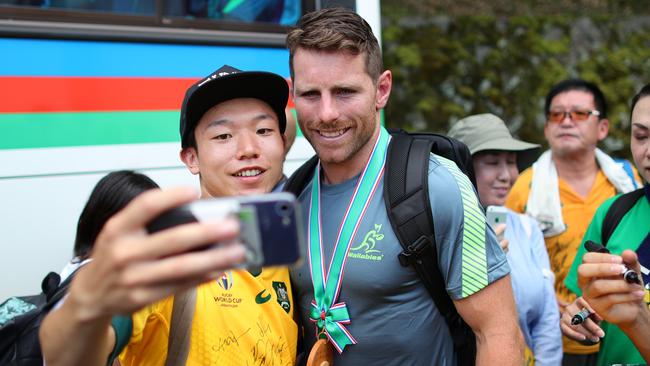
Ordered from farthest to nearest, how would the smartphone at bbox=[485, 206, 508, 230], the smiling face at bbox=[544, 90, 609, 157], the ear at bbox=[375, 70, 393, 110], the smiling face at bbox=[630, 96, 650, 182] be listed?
the smiling face at bbox=[544, 90, 609, 157]
the smartphone at bbox=[485, 206, 508, 230]
the smiling face at bbox=[630, 96, 650, 182]
the ear at bbox=[375, 70, 393, 110]

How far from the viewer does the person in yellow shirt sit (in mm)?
1834

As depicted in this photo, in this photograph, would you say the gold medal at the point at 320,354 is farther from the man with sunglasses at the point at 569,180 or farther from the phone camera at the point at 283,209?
the man with sunglasses at the point at 569,180

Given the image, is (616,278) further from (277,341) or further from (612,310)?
(277,341)

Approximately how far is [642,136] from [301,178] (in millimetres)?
1490

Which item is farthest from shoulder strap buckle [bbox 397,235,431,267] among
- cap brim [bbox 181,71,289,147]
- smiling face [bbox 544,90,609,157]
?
smiling face [bbox 544,90,609,157]

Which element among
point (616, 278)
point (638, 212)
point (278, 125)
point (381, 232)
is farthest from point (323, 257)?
point (638, 212)

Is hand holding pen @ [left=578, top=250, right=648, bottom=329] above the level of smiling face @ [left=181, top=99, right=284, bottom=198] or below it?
below

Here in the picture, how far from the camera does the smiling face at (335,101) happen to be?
2414mm

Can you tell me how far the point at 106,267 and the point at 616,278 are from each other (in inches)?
71.6

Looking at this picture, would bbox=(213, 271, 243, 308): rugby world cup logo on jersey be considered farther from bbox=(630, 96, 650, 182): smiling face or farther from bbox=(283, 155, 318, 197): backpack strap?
bbox=(630, 96, 650, 182): smiling face

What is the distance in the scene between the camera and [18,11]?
3.50m

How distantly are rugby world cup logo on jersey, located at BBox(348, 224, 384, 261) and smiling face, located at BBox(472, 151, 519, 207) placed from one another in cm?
168

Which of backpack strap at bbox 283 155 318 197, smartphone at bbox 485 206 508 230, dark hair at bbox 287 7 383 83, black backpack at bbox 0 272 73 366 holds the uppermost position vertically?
dark hair at bbox 287 7 383 83

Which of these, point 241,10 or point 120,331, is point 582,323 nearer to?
point 120,331
